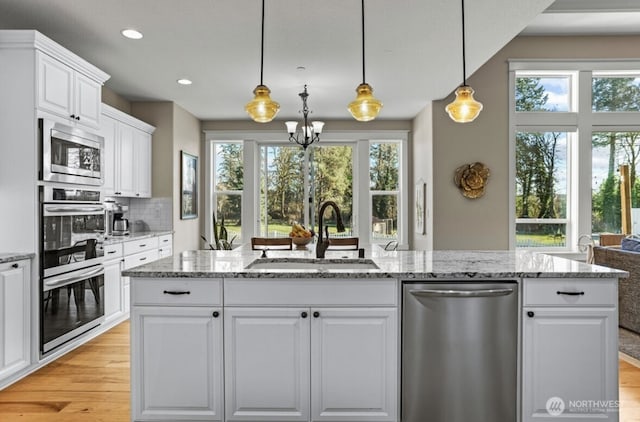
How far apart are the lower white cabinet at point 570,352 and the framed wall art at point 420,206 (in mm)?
3844

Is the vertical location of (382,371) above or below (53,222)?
below

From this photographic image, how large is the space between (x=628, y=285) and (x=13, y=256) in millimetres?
5021

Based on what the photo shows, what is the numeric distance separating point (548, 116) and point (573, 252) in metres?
1.90

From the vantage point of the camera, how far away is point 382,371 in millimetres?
1934

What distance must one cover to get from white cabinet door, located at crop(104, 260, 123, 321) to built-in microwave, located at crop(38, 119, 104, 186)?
0.89 metres

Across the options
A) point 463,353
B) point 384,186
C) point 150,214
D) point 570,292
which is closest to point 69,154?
point 150,214

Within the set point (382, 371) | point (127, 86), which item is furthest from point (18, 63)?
point (382, 371)

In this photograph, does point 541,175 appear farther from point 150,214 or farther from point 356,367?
point 150,214

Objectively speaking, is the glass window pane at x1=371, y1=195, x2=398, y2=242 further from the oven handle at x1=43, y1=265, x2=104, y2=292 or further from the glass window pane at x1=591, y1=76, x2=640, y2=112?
the oven handle at x1=43, y1=265, x2=104, y2=292

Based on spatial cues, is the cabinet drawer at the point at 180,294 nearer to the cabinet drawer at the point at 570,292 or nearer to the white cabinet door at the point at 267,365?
the white cabinet door at the point at 267,365

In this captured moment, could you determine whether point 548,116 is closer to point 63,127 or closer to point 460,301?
point 460,301

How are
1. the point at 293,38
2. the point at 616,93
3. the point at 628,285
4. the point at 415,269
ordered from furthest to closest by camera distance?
1. the point at 616,93
2. the point at 628,285
3. the point at 293,38
4. the point at 415,269

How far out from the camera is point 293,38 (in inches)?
130

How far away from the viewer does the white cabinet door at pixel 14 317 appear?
8.40ft
